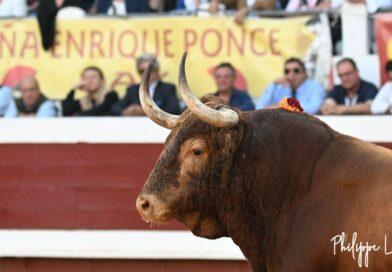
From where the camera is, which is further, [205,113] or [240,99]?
[240,99]

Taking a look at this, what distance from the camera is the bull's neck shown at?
539cm

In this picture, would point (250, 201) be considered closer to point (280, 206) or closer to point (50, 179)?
point (280, 206)

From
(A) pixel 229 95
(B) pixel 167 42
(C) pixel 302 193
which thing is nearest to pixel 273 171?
(C) pixel 302 193

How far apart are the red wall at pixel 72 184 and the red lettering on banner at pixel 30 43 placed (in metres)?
0.68

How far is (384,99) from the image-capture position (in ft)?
27.2

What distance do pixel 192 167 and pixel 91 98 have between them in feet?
11.4

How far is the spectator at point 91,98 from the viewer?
880 cm

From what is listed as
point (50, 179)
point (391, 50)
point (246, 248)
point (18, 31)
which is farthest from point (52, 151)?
point (246, 248)

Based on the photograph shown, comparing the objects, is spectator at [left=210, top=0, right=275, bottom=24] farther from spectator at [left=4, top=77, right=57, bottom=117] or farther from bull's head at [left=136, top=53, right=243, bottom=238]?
bull's head at [left=136, top=53, right=243, bottom=238]

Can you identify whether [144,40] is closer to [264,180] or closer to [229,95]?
[229,95]

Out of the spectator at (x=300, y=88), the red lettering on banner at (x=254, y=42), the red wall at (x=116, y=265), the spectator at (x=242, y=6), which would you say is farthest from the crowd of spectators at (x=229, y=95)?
the red wall at (x=116, y=265)

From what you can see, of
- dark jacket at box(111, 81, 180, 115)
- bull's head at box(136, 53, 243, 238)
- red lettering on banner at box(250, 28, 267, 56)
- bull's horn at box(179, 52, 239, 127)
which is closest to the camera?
bull's horn at box(179, 52, 239, 127)

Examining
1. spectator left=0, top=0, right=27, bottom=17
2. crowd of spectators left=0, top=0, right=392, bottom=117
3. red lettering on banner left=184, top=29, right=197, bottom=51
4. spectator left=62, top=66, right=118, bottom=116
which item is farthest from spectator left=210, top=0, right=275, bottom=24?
spectator left=0, top=0, right=27, bottom=17

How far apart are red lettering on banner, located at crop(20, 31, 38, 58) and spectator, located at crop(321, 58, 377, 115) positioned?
2158 millimetres
